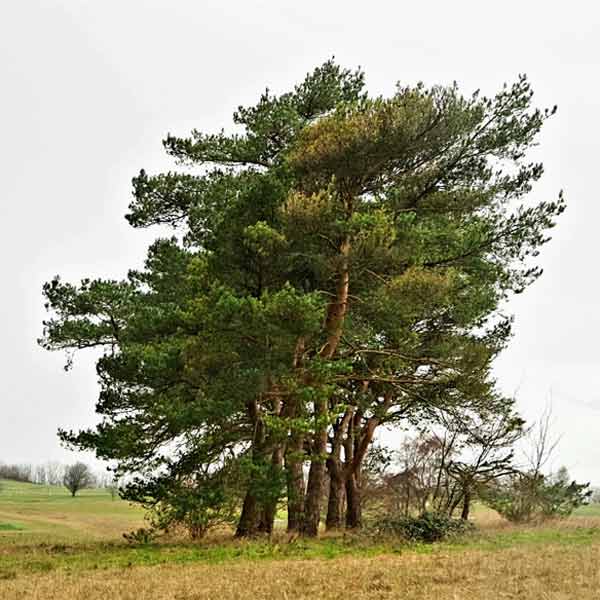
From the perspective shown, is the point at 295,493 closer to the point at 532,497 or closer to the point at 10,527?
the point at 532,497

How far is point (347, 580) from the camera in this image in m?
9.91

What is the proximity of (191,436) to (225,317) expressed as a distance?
4.05m

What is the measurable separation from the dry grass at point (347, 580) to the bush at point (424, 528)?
496 cm

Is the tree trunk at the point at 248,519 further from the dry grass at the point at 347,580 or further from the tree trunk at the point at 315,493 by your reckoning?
the dry grass at the point at 347,580

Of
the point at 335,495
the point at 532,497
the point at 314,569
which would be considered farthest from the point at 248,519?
the point at 532,497

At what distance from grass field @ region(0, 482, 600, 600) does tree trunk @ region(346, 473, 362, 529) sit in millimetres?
4995

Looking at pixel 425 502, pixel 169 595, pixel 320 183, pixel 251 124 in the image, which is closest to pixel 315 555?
pixel 169 595

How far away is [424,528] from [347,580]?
798 centimetres

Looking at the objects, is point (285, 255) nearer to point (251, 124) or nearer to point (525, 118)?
point (251, 124)

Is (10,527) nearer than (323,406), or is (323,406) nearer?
(323,406)

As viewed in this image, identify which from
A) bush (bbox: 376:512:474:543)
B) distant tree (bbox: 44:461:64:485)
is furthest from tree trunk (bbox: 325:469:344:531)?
distant tree (bbox: 44:461:64:485)

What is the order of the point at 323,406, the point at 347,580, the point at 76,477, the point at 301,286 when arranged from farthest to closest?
the point at 76,477, the point at 323,406, the point at 301,286, the point at 347,580

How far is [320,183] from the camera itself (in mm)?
16766

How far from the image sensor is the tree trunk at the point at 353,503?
22281 millimetres
